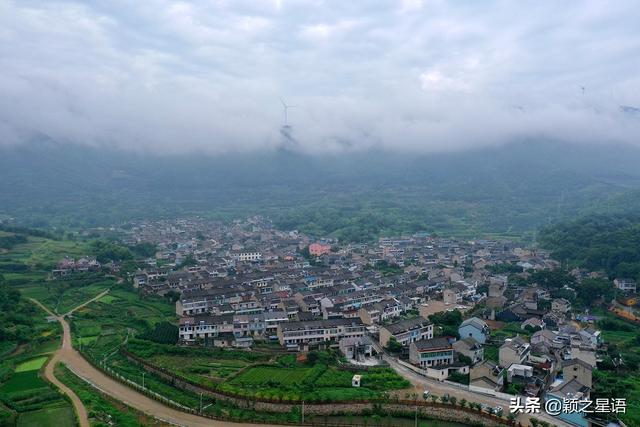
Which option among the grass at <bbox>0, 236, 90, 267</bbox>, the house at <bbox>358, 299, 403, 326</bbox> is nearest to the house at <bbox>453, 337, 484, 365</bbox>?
the house at <bbox>358, 299, 403, 326</bbox>

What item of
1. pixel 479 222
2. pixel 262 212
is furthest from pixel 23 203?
pixel 479 222

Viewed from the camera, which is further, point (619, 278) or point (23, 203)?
point (23, 203)

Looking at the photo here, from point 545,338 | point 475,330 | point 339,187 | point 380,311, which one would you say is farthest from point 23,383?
point 339,187

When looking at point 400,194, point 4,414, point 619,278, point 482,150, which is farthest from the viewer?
point 482,150

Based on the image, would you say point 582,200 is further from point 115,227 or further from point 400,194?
point 115,227

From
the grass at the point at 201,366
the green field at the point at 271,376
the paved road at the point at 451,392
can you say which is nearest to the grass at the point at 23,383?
the grass at the point at 201,366

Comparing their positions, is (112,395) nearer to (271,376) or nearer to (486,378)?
(271,376)
